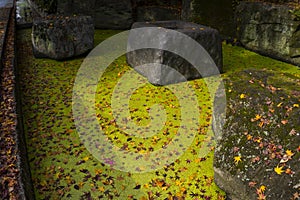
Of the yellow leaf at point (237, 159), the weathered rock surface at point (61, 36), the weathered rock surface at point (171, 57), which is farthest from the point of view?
the weathered rock surface at point (61, 36)

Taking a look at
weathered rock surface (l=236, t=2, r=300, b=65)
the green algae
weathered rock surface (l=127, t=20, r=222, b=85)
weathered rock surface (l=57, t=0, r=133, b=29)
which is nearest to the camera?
the green algae

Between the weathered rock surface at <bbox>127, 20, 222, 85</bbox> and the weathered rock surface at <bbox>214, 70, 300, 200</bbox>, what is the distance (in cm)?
209

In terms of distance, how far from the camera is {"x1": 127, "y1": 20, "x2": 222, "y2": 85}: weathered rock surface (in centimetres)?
500

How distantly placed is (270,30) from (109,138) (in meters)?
4.58

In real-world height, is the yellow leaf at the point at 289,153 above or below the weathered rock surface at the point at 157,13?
below

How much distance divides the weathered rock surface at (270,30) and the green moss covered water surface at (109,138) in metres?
0.53

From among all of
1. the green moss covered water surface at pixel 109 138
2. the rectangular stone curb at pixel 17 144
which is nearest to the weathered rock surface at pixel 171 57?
the green moss covered water surface at pixel 109 138

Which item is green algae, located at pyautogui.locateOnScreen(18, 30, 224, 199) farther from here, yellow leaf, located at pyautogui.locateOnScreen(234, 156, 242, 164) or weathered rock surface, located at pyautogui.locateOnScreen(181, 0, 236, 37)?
weathered rock surface, located at pyautogui.locateOnScreen(181, 0, 236, 37)

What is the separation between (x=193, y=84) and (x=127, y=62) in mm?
1659

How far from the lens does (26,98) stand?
475cm

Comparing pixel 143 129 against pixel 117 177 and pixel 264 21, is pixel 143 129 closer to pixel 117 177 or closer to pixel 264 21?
pixel 117 177

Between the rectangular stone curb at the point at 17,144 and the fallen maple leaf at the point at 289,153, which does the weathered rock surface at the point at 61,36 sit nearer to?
the rectangular stone curb at the point at 17,144

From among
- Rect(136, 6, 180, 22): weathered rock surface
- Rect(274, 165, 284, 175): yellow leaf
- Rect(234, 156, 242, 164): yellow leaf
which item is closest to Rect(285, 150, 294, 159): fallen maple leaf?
Rect(274, 165, 284, 175): yellow leaf

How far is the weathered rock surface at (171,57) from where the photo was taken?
5000mm
